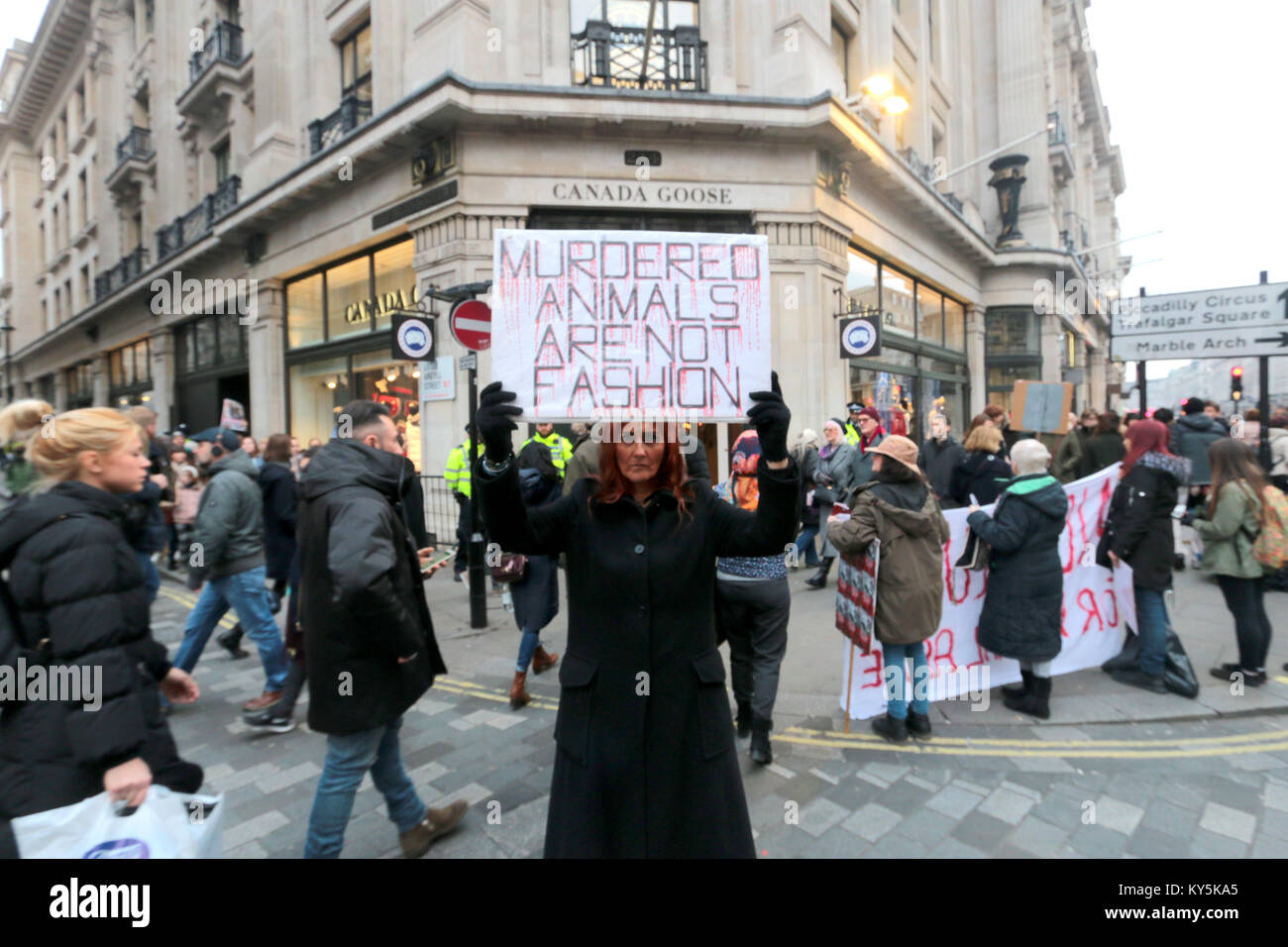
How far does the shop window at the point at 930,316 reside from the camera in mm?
17031

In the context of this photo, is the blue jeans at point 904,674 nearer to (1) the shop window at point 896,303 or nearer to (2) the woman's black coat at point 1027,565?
(2) the woman's black coat at point 1027,565

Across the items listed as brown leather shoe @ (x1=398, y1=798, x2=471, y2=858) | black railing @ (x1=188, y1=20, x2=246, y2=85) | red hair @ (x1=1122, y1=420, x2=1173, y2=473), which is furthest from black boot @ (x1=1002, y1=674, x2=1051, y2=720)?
black railing @ (x1=188, y1=20, x2=246, y2=85)

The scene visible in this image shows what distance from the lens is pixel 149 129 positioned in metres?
22.5

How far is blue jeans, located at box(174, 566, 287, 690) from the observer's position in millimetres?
4672

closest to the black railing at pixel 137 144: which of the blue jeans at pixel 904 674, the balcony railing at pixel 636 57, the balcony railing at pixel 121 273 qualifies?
the balcony railing at pixel 121 273

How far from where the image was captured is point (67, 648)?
A: 6.14ft

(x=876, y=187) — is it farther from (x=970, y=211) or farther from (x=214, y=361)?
(x=214, y=361)

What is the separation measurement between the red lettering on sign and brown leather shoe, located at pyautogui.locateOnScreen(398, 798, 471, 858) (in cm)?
501

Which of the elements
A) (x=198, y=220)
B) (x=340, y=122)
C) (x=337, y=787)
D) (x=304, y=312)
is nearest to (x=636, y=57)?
(x=340, y=122)

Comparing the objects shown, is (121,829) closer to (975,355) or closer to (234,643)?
(234,643)

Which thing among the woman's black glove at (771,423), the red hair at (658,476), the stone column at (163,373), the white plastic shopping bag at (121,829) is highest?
the stone column at (163,373)

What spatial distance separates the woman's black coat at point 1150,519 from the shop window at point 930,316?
42.7 feet

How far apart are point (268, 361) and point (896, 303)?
1563 centimetres
